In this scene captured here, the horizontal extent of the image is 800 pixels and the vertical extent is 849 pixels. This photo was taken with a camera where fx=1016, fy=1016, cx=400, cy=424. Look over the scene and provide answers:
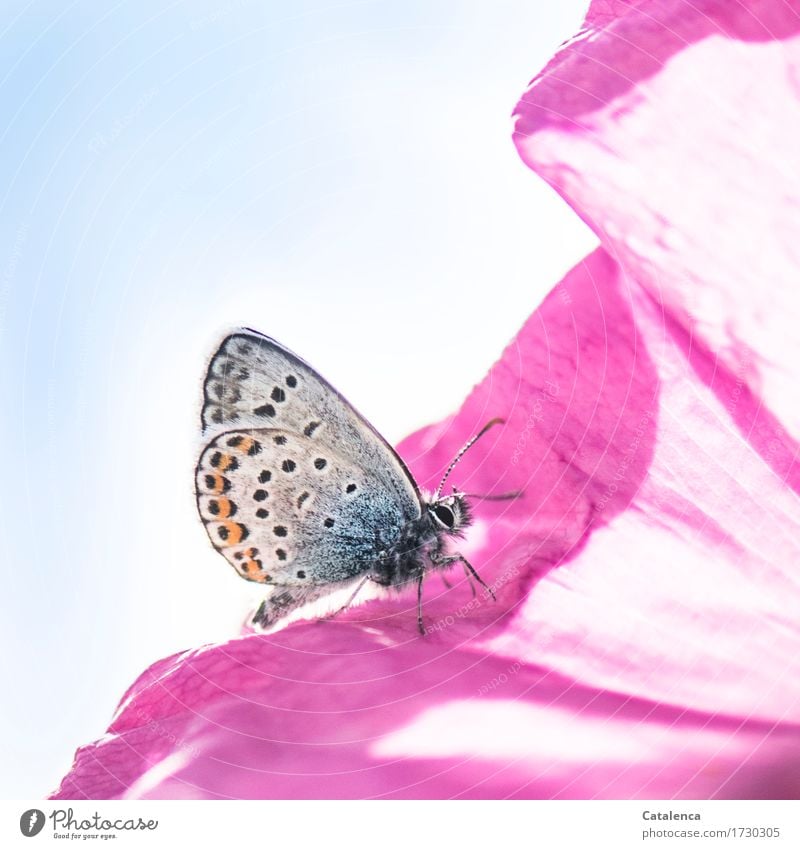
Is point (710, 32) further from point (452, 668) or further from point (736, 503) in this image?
point (452, 668)

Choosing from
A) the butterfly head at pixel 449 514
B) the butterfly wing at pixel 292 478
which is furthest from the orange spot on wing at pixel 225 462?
the butterfly head at pixel 449 514

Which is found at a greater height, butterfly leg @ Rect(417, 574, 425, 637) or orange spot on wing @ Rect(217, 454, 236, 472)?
orange spot on wing @ Rect(217, 454, 236, 472)

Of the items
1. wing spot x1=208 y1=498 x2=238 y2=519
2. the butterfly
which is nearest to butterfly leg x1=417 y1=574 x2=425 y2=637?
the butterfly

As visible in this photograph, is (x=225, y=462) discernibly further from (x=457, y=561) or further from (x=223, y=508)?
(x=457, y=561)

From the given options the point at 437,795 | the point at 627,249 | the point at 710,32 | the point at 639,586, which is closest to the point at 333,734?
the point at 437,795
